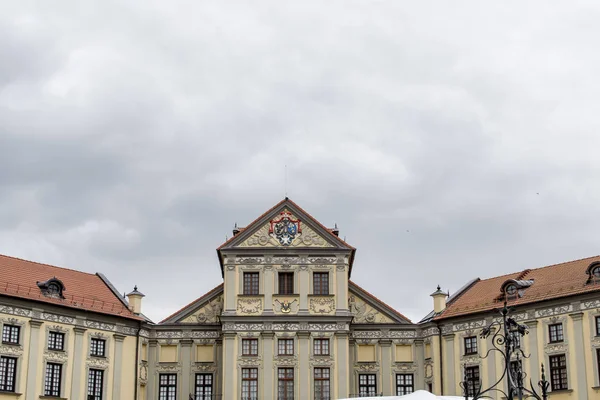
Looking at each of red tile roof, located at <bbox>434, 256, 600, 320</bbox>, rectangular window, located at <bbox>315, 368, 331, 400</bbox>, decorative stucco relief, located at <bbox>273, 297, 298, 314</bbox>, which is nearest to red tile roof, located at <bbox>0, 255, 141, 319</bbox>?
decorative stucco relief, located at <bbox>273, 297, 298, 314</bbox>

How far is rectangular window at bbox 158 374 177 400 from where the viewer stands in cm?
5528

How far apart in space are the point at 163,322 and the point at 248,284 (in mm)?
6535

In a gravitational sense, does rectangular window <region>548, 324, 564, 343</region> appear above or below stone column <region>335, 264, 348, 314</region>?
below

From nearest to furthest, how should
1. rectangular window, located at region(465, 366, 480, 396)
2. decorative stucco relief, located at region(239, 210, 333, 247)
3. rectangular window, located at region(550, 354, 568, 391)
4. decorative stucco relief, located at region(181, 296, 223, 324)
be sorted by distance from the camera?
rectangular window, located at region(550, 354, 568, 391), rectangular window, located at region(465, 366, 480, 396), decorative stucco relief, located at region(239, 210, 333, 247), decorative stucco relief, located at region(181, 296, 223, 324)

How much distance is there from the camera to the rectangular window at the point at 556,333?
49.6m

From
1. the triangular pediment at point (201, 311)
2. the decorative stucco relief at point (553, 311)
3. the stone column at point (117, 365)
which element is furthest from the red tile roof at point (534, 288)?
the stone column at point (117, 365)

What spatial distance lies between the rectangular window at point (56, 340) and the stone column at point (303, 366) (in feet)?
46.8

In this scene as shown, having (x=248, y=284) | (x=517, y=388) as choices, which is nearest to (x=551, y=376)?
(x=248, y=284)

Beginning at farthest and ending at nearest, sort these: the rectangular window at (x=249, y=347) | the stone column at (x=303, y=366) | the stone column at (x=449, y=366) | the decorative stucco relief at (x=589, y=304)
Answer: the rectangular window at (x=249, y=347) < the stone column at (x=449, y=366) < the stone column at (x=303, y=366) < the decorative stucco relief at (x=589, y=304)

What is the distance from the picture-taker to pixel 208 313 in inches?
2240

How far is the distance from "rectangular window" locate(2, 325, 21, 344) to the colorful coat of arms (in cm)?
1643

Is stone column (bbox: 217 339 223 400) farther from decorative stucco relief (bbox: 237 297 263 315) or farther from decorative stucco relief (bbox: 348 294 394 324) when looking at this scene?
decorative stucco relief (bbox: 348 294 394 324)

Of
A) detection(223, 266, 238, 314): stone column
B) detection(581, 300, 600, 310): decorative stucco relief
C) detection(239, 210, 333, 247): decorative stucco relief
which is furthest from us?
detection(239, 210, 333, 247): decorative stucco relief

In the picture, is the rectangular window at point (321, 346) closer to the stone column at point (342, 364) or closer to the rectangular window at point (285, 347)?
the stone column at point (342, 364)
